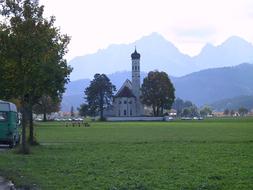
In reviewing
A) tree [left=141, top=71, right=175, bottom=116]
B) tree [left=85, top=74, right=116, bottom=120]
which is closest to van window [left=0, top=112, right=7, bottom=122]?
tree [left=141, top=71, right=175, bottom=116]

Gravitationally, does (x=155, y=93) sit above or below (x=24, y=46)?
above

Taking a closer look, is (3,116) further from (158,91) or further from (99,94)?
(99,94)

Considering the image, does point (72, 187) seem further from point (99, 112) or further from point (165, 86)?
point (99, 112)

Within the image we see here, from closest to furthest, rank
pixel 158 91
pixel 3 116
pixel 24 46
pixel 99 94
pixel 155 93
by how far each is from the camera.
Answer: pixel 24 46 → pixel 3 116 → pixel 158 91 → pixel 155 93 → pixel 99 94

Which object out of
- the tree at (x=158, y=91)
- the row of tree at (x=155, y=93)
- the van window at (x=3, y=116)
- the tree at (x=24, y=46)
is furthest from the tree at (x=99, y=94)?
the tree at (x=24, y=46)

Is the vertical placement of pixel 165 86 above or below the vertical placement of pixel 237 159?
above

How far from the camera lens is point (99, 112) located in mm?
189250

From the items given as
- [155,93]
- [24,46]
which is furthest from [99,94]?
[24,46]

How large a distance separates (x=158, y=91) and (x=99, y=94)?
31.4 meters

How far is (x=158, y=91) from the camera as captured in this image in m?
162

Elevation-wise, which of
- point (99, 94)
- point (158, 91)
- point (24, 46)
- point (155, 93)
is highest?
point (99, 94)

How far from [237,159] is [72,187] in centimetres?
1049

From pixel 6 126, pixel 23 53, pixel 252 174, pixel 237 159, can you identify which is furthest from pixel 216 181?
pixel 6 126

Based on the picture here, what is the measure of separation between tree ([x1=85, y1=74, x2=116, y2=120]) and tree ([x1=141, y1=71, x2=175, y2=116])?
22.7 meters
